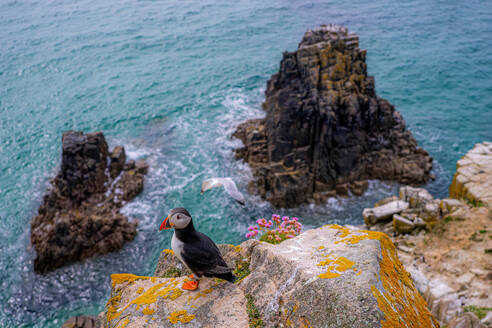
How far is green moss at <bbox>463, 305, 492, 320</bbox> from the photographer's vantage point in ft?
29.1

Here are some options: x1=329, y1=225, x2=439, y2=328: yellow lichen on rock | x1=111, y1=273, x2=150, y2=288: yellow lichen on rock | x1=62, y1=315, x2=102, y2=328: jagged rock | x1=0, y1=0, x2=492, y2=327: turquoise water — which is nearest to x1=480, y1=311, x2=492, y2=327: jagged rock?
x1=329, y1=225, x2=439, y2=328: yellow lichen on rock

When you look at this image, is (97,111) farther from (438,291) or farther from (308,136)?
(438,291)

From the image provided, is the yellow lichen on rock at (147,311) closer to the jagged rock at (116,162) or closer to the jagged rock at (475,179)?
the jagged rock at (475,179)

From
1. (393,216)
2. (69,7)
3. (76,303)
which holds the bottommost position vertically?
(76,303)

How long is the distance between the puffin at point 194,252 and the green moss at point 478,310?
854 centimetres

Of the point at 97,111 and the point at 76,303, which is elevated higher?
the point at 97,111

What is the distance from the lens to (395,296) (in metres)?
3.78

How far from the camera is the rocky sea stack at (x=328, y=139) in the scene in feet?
65.0

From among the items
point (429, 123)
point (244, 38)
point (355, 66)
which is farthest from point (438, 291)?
point (244, 38)

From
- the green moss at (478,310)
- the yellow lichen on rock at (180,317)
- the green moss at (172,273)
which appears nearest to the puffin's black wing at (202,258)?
the yellow lichen on rock at (180,317)

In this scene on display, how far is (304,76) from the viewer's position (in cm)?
2112

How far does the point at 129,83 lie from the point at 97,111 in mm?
6037

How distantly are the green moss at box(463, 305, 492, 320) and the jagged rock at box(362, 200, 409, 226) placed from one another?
6638 mm

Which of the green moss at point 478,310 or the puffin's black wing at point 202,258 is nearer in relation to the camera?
the puffin's black wing at point 202,258
